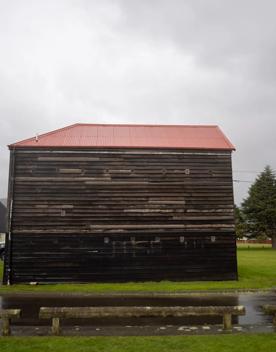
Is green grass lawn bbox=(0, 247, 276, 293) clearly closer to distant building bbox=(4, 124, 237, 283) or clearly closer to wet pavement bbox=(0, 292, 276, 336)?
distant building bbox=(4, 124, 237, 283)

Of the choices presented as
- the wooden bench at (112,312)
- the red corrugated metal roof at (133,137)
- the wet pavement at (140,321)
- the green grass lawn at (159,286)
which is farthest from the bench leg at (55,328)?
the red corrugated metal roof at (133,137)

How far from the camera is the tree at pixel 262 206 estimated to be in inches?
2206

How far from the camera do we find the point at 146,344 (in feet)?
27.6

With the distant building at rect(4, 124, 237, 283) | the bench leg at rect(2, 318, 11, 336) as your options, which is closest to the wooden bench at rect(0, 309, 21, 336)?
the bench leg at rect(2, 318, 11, 336)

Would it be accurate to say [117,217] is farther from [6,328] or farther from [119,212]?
[6,328]

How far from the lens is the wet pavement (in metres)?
9.98

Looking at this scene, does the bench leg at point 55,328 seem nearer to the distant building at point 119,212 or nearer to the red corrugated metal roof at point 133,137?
the distant building at point 119,212

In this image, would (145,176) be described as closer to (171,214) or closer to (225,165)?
(171,214)

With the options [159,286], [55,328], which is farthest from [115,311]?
[159,286]

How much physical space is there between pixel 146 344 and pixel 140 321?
3.05m

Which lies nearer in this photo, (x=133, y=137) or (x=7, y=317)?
(x=7, y=317)

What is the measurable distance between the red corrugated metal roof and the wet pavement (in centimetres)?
985

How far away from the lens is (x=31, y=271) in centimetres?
2236

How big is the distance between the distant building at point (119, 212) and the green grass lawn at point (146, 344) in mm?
13759
